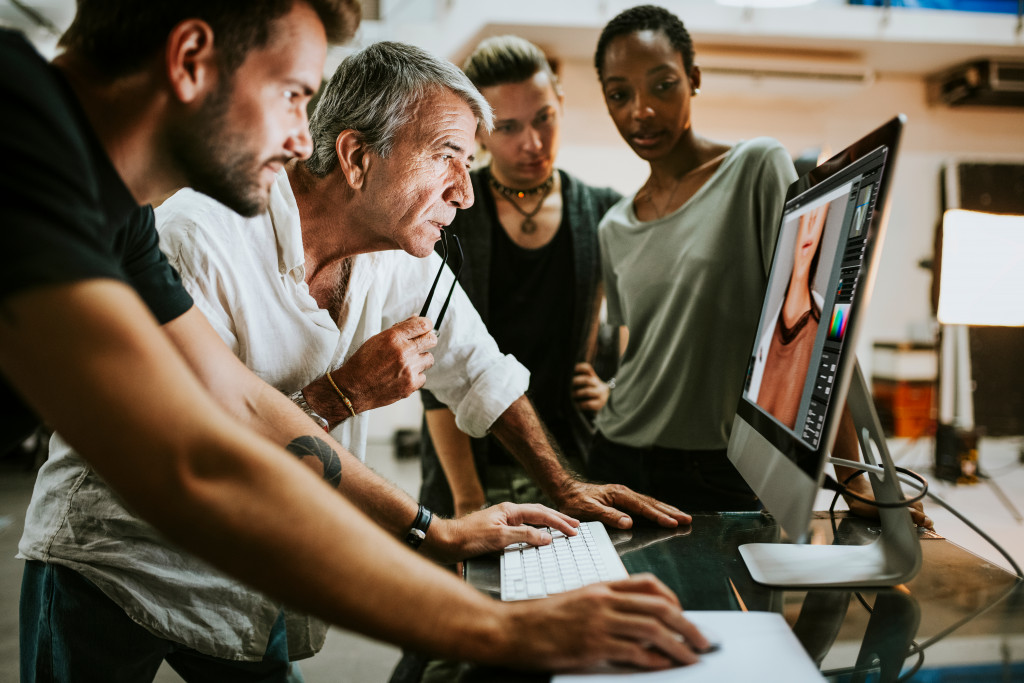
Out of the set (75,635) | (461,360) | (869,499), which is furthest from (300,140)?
(869,499)

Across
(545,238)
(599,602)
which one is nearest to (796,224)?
(599,602)

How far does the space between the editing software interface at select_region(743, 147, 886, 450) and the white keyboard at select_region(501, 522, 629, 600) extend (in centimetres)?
27

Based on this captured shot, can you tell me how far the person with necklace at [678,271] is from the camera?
1390mm

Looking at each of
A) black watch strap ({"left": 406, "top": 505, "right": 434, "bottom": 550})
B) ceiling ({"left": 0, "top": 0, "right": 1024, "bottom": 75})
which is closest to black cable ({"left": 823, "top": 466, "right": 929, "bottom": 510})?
black watch strap ({"left": 406, "top": 505, "right": 434, "bottom": 550})

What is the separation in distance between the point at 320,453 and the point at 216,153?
448mm

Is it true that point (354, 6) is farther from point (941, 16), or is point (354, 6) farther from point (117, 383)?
point (941, 16)

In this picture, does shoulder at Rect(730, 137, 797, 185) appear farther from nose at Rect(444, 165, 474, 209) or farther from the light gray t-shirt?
nose at Rect(444, 165, 474, 209)

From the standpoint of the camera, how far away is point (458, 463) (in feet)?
5.47

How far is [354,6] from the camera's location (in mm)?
789

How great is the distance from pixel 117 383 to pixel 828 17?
4880mm

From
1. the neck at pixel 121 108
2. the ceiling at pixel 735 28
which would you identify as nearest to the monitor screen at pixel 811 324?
the neck at pixel 121 108

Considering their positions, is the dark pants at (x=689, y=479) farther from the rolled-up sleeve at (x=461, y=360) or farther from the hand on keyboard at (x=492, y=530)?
the hand on keyboard at (x=492, y=530)

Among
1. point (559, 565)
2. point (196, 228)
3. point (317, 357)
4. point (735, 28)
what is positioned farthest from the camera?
point (735, 28)

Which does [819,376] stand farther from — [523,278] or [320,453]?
[523,278]
